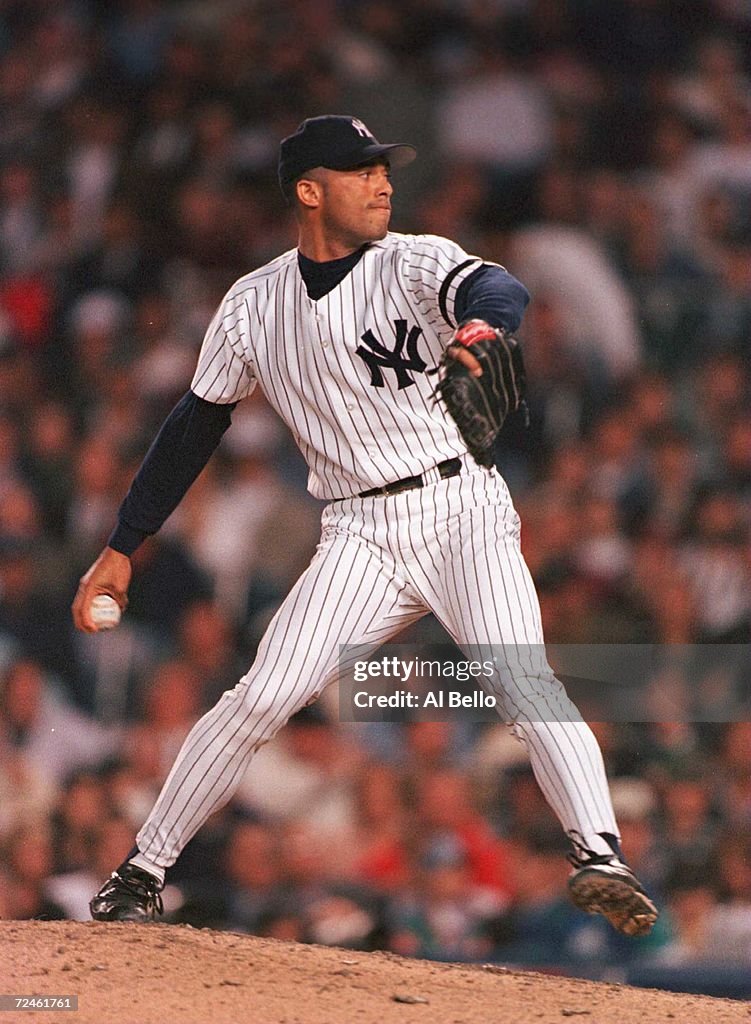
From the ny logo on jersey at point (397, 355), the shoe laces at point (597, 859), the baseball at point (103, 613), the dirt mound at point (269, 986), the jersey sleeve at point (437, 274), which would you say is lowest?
the dirt mound at point (269, 986)

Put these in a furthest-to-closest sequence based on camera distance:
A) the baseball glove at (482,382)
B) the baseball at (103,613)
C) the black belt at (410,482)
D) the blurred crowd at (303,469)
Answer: the blurred crowd at (303,469)
the baseball at (103,613)
the black belt at (410,482)
the baseball glove at (482,382)

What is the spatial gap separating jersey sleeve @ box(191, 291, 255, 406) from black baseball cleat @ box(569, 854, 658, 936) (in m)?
0.95

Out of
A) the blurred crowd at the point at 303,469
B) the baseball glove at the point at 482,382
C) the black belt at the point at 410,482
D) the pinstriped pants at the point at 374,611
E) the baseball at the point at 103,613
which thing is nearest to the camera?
the baseball glove at the point at 482,382

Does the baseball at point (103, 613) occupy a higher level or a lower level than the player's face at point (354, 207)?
lower

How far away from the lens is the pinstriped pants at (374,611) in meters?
1.97

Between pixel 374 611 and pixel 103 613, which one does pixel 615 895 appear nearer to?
pixel 374 611

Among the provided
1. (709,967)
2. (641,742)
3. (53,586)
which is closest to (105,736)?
(53,586)

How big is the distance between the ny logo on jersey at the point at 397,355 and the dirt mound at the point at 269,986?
0.89 metres

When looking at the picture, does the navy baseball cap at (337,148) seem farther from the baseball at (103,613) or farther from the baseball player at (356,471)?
the baseball at (103,613)

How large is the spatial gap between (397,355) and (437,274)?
0.46 feet

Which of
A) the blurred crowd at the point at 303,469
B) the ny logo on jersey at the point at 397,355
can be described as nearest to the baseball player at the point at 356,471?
the ny logo on jersey at the point at 397,355

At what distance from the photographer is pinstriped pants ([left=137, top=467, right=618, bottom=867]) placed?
6.48 feet

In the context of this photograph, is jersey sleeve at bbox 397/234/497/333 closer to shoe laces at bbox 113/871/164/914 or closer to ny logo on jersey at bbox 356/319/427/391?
ny logo on jersey at bbox 356/319/427/391

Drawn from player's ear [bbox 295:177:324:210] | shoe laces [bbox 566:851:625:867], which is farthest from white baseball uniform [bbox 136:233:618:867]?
shoe laces [bbox 566:851:625:867]
